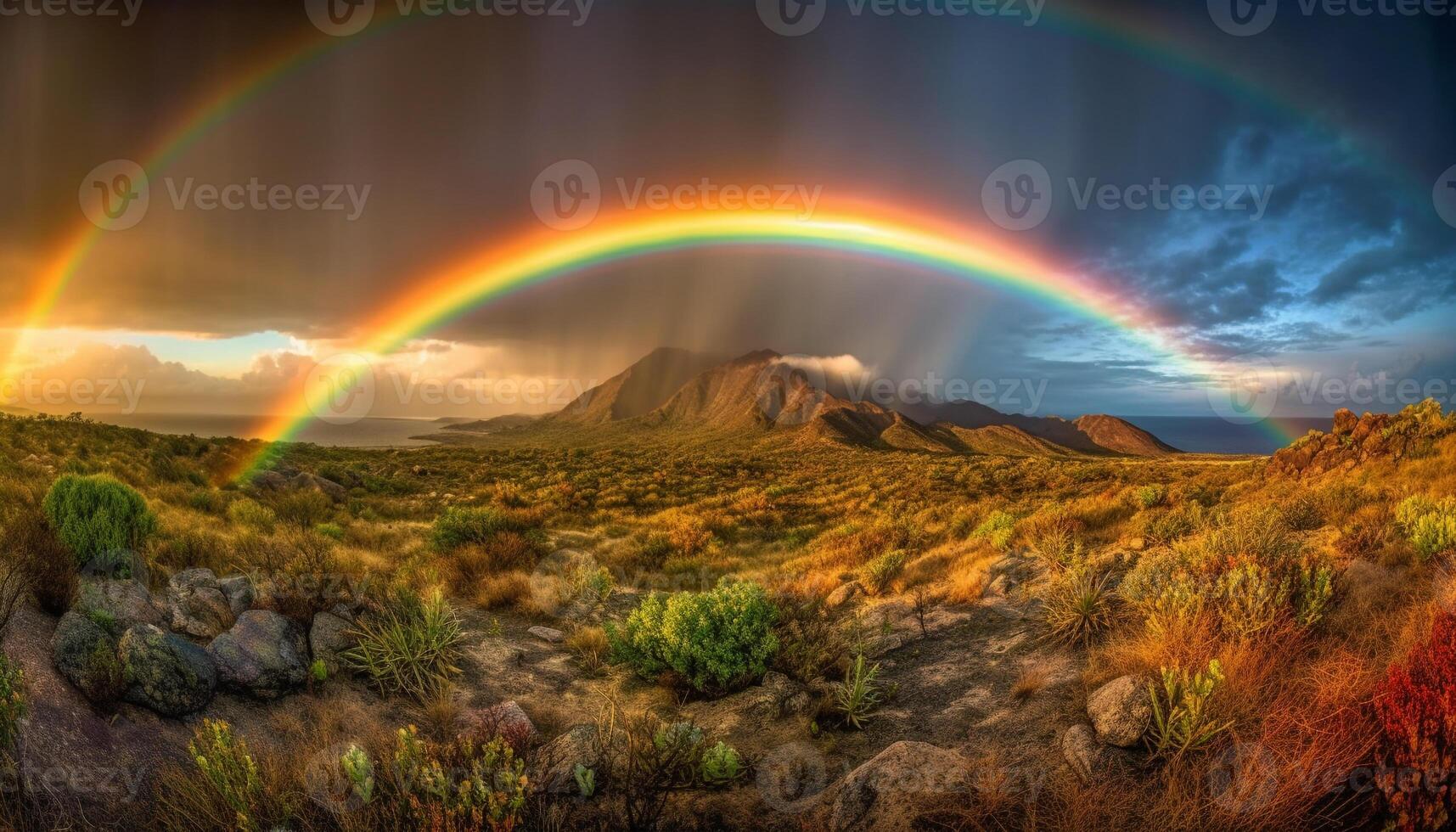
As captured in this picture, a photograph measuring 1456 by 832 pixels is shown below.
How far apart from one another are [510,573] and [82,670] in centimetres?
651

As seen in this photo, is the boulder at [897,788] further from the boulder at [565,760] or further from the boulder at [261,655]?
the boulder at [261,655]

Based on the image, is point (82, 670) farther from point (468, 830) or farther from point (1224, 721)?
point (1224, 721)

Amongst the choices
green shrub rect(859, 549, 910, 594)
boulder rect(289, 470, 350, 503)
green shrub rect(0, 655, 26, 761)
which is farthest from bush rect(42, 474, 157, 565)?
boulder rect(289, 470, 350, 503)

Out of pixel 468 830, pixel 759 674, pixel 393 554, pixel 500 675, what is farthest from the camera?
pixel 393 554

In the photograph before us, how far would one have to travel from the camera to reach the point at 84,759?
402 centimetres

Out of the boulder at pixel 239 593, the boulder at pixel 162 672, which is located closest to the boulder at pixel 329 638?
the boulder at pixel 239 593

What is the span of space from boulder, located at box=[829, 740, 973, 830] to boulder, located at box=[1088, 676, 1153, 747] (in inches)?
43.0

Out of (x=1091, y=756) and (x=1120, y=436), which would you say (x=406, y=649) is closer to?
(x=1091, y=756)

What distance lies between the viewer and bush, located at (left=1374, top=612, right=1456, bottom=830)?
3006 millimetres

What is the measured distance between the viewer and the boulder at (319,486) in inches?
873

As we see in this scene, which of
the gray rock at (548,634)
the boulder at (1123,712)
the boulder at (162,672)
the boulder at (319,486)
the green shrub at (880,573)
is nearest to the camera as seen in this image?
the boulder at (1123,712)

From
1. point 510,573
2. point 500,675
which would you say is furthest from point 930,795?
point 510,573

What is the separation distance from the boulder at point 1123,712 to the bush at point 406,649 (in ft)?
20.6

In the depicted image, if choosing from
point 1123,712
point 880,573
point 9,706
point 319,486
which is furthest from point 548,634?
point 319,486
